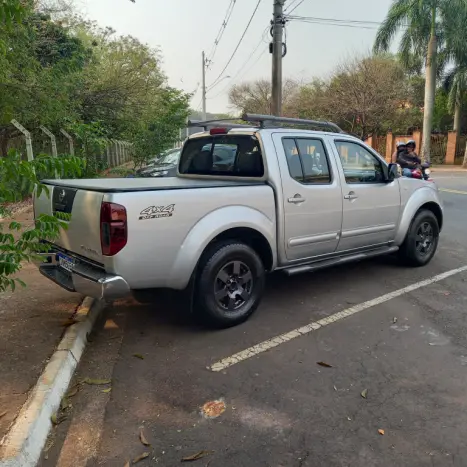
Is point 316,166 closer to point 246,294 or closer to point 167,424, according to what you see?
point 246,294

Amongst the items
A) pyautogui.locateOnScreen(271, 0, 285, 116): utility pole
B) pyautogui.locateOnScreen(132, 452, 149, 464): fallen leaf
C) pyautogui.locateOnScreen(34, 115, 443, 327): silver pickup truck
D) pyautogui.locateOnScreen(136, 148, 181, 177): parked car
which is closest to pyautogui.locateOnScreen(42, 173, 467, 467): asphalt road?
pyautogui.locateOnScreen(132, 452, 149, 464): fallen leaf

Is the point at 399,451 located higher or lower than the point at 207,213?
lower

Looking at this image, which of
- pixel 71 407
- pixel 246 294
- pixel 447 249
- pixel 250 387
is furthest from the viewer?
pixel 447 249

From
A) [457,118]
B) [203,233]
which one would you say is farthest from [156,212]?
[457,118]

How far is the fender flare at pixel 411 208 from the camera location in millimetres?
5774

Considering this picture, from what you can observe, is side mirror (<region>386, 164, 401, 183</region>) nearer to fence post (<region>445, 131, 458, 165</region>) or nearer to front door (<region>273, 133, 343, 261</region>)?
front door (<region>273, 133, 343, 261</region>)

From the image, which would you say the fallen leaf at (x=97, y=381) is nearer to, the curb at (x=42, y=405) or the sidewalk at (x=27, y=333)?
the curb at (x=42, y=405)

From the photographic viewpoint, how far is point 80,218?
3707mm

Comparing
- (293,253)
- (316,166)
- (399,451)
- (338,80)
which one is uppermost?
(338,80)

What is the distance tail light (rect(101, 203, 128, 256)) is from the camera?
3.37 metres

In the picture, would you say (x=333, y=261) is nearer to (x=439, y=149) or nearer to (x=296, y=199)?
(x=296, y=199)

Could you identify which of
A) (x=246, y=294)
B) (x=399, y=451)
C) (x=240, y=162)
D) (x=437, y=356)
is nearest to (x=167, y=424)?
(x=399, y=451)

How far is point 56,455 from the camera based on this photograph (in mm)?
2551

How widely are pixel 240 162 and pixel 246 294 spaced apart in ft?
4.63
